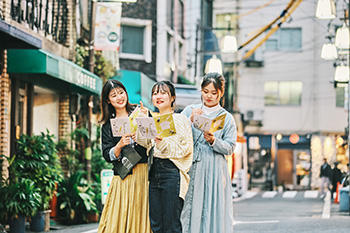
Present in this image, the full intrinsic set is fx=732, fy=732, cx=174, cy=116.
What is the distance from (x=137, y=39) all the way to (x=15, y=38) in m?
18.6

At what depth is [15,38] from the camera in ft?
40.5

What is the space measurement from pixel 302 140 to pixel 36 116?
3225cm

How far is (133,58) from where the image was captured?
3036 cm

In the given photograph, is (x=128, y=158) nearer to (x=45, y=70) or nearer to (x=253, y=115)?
(x=45, y=70)

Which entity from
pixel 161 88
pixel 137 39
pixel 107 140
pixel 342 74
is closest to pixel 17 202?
pixel 107 140

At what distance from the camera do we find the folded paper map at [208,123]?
7352 mm

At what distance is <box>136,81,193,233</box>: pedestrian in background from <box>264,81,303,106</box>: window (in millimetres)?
42576

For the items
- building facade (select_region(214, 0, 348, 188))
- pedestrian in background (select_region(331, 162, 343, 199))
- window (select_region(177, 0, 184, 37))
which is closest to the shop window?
window (select_region(177, 0, 184, 37))

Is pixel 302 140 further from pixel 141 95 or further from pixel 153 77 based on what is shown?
pixel 141 95

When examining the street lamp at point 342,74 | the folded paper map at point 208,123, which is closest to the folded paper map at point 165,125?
the folded paper map at point 208,123

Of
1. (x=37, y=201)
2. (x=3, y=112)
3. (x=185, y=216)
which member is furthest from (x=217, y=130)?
(x=3, y=112)

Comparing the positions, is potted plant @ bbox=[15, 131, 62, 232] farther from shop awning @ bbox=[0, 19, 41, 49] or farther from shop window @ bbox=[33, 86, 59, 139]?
shop window @ bbox=[33, 86, 59, 139]

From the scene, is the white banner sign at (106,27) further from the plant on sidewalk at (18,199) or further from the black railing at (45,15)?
the plant on sidewalk at (18,199)

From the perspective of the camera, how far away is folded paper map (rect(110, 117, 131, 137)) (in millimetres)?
7465
